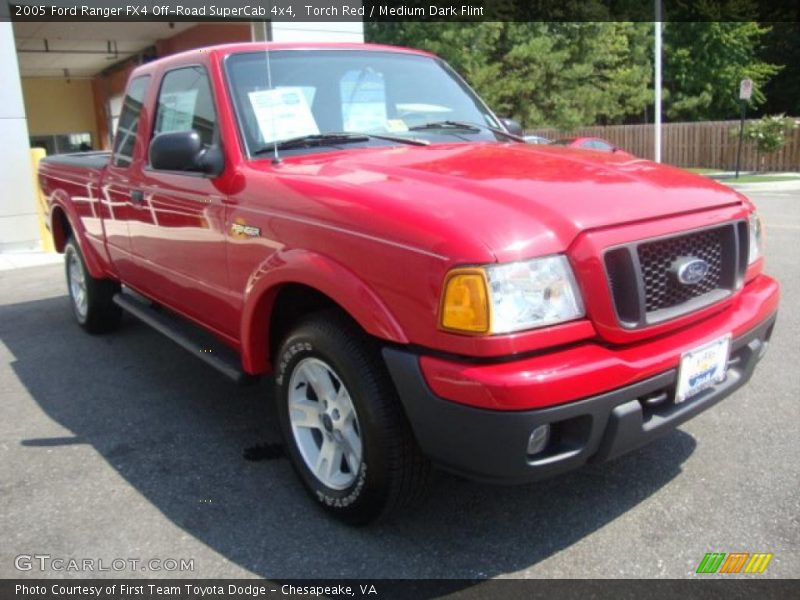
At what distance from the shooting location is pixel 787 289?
20.5 ft

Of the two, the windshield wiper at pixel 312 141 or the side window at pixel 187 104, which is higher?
the side window at pixel 187 104

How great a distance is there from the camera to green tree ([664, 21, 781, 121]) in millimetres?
35750

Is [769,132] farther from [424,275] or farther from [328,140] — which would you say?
[424,275]

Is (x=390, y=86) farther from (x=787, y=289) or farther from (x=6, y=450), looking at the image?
(x=787, y=289)

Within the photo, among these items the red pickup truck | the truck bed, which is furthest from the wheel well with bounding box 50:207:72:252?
the red pickup truck

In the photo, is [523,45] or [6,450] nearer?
[6,450]

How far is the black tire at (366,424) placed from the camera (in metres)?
2.51

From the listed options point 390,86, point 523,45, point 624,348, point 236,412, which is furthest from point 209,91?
point 523,45

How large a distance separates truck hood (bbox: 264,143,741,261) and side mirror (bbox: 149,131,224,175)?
0.37 m

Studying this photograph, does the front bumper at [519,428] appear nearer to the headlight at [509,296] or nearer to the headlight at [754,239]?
the headlight at [509,296]

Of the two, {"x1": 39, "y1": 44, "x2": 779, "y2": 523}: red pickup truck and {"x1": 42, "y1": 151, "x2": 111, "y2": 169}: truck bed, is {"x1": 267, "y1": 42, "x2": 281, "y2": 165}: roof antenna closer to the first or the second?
{"x1": 39, "y1": 44, "x2": 779, "y2": 523}: red pickup truck

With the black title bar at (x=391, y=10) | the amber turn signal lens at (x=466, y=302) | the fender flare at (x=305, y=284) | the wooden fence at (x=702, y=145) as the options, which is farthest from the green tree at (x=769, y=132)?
the amber turn signal lens at (x=466, y=302)

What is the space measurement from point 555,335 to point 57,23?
16.2 metres

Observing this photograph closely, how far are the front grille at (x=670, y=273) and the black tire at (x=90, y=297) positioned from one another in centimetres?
438
